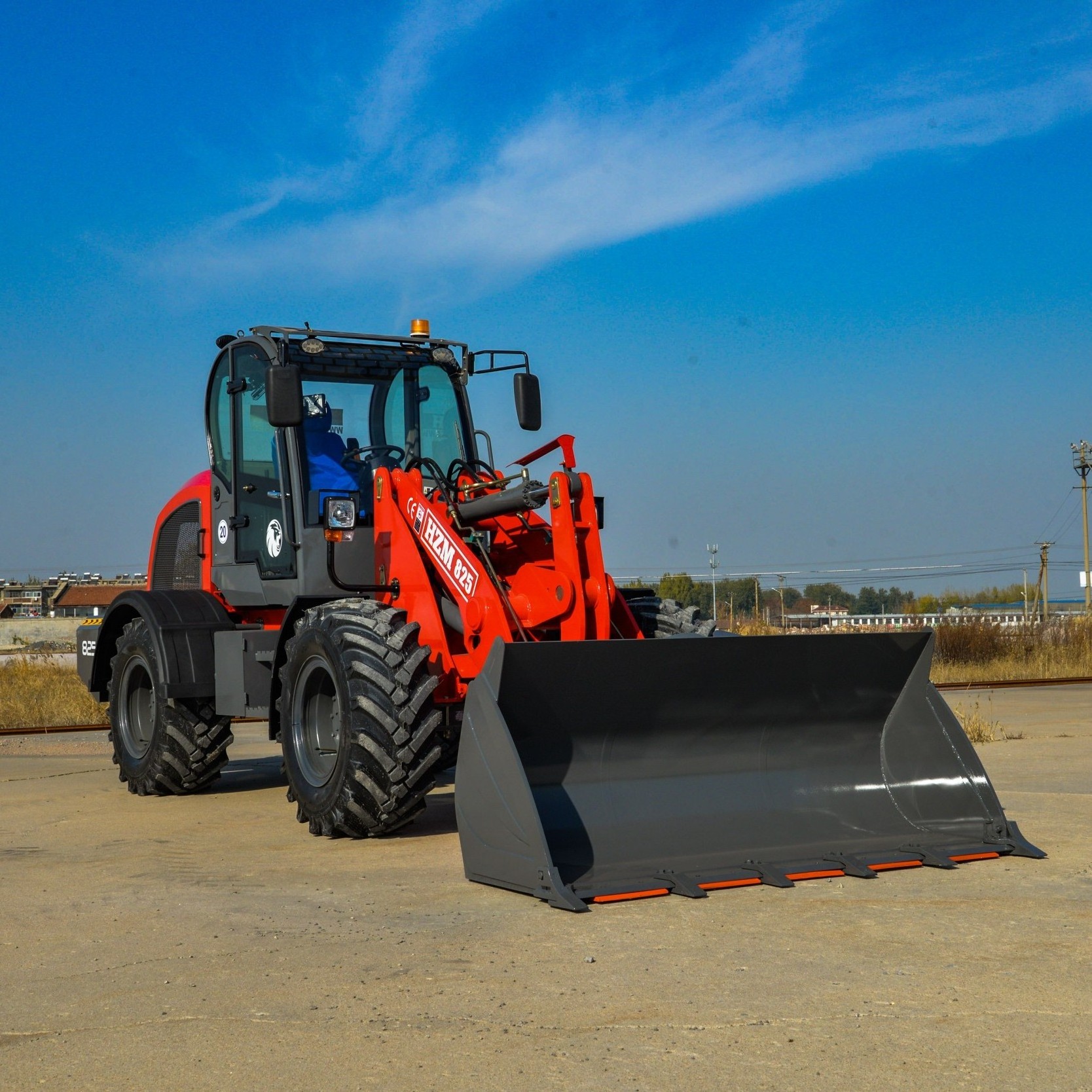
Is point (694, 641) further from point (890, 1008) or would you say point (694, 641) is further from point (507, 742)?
point (890, 1008)

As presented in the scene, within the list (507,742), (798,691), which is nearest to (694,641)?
(798,691)

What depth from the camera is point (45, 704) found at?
1881 centimetres

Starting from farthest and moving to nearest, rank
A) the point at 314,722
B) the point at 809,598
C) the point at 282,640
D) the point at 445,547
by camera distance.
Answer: the point at 809,598 → the point at 282,640 → the point at 314,722 → the point at 445,547

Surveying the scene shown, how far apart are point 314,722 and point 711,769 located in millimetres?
2403

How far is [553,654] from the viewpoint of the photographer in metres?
6.22

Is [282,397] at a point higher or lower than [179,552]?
higher

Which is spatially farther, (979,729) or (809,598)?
(809,598)

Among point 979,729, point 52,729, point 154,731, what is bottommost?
point 979,729

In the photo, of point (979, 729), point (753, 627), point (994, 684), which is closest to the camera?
point (979, 729)

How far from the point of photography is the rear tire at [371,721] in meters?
6.74

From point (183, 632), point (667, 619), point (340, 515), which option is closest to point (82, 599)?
point (183, 632)

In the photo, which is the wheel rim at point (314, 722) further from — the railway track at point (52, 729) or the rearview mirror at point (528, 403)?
the railway track at point (52, 729)

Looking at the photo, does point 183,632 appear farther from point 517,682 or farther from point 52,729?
point 52,729

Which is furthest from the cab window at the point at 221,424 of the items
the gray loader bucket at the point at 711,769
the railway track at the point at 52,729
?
the railway track at the point at 52,729
